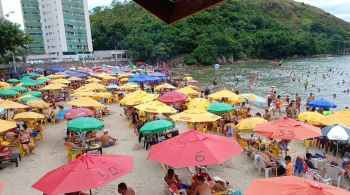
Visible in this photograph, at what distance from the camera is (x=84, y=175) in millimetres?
5320

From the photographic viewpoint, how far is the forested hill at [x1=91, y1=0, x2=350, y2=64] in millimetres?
70000

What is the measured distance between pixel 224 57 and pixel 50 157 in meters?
68.4

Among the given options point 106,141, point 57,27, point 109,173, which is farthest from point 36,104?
point 57,27

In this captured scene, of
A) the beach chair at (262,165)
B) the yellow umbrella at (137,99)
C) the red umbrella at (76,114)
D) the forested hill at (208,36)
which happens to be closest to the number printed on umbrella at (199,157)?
the beach chair at (262,165)

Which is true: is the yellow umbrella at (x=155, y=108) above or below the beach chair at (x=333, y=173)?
above

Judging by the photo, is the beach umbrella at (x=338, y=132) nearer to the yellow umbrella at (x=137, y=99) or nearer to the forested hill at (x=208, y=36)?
the yellow umbrella at (x=137, y=99)

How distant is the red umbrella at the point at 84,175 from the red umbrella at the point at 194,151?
0.93 metres

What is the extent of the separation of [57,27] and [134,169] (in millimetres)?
72091

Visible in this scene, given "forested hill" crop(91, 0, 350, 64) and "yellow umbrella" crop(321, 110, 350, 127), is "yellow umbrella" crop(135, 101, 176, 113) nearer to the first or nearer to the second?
"yellow umbrella" crop(321, 110, 350, 127)

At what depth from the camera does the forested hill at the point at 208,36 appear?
70.0 metres

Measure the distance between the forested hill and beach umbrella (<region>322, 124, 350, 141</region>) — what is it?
60018 mm

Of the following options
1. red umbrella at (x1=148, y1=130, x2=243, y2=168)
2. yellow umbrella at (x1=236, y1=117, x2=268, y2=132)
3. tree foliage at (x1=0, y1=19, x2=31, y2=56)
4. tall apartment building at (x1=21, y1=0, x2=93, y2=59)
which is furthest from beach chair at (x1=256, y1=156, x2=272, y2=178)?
tall apartment building at (x1=21, y1=0, x2=93, y2=59)

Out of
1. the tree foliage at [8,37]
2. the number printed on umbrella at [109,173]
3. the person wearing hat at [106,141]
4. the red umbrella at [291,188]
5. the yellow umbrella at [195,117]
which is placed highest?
the tree foliage at [8,37]

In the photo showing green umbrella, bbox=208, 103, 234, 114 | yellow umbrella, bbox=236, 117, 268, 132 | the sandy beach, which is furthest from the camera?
green umbrella, bbox=208, 103, 234, 114
